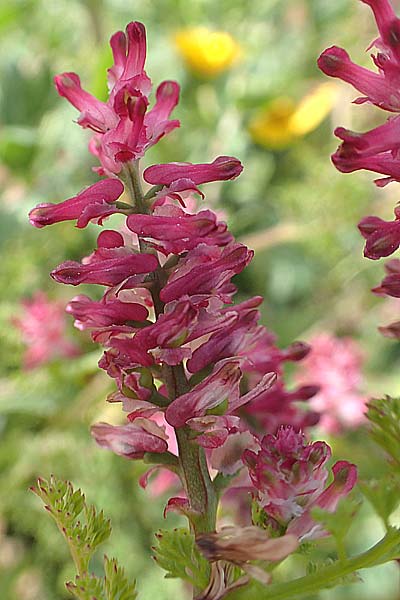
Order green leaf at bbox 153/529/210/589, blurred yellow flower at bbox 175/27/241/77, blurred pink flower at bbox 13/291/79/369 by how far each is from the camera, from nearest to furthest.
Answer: green leaf at bbox 153/529/210/589 < blurred pink flower at bbox 13/291/79/369 < blurred yellow flower at bbox 175/27/241/77

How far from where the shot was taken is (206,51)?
1152 mm

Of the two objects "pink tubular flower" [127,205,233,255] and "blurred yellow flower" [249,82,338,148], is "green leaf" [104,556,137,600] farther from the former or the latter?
"blurred yellow flower" [249,82,338,148]

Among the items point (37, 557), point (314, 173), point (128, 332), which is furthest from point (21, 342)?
point (128, 332)

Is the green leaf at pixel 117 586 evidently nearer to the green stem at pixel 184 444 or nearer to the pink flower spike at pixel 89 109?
the green stem at pixel 184 444

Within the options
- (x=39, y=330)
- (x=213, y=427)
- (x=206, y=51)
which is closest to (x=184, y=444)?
(x=213, y=427)

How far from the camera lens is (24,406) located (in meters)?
0.79

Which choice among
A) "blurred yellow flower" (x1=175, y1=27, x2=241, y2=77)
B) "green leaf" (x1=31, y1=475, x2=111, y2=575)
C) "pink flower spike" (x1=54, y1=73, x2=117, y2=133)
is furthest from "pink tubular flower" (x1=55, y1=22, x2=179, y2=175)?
"blurred yellow flower" (x1=175, y1=27, x2=241, y2=77)

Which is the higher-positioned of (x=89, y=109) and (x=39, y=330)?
(x=89, y=109)

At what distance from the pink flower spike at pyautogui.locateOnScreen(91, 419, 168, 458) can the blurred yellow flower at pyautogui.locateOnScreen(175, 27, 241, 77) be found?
35.6 inches

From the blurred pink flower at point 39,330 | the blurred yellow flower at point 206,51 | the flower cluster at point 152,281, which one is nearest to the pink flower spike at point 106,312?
the flower cluster at point 152,281

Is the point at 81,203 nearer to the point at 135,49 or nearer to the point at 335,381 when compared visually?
the point at 135,49

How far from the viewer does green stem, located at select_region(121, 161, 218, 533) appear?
0.31m

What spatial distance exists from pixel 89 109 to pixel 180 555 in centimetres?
17

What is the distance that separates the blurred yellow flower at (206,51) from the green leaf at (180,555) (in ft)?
3.14
